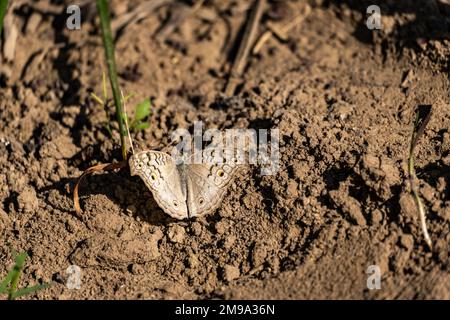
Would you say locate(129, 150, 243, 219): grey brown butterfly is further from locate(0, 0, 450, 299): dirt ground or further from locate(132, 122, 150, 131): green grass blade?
locate(132, 122, 150, 131): green grass blade

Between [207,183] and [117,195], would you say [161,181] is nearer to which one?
[207,183]

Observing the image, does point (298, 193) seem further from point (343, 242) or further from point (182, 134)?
point (182, 134)

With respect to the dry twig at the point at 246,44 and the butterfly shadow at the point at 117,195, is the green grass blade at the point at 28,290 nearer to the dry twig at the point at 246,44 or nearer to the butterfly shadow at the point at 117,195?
the butterfly shadow at the point at 117,195

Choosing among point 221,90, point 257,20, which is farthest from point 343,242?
point 257,20

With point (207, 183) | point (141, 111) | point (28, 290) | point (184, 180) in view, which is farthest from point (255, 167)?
point (28, 290)

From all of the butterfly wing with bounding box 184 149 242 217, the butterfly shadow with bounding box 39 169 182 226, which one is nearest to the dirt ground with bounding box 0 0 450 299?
the butterfly shadow with bounding box 39 169 182 226
